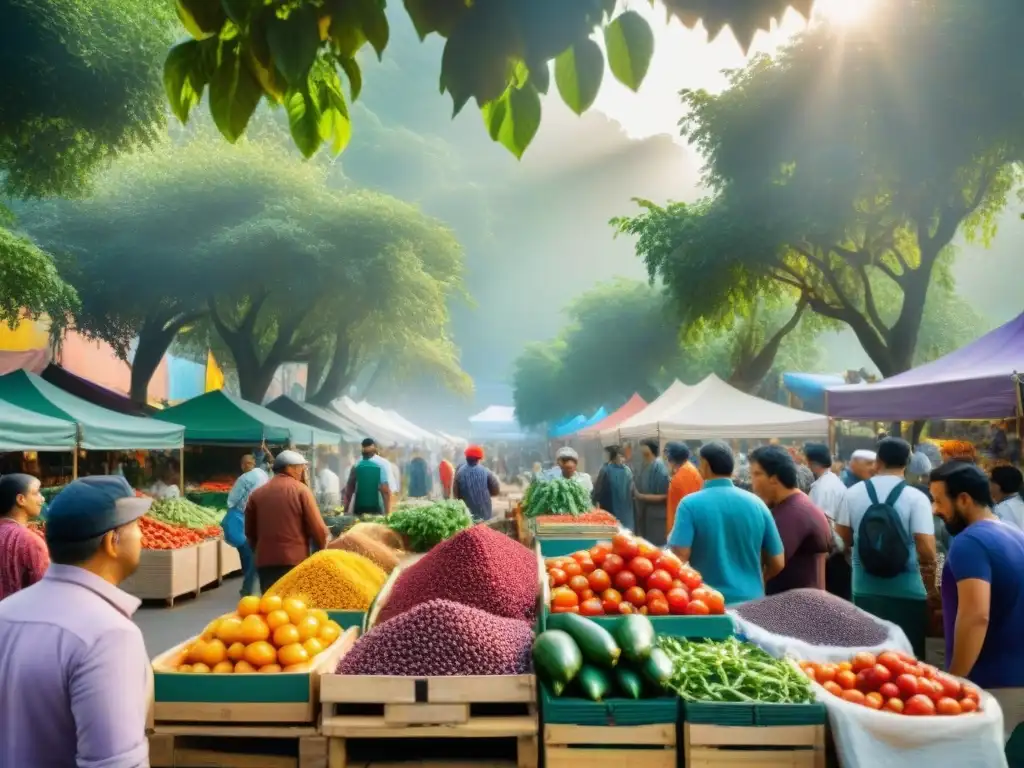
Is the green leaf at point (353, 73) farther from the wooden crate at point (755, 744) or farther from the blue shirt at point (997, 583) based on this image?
the blue shirt at point (997, 583)

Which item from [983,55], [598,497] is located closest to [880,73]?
[983,55]

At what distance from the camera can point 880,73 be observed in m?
16.1

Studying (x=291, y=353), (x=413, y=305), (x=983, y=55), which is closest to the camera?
(x=983, y=55)

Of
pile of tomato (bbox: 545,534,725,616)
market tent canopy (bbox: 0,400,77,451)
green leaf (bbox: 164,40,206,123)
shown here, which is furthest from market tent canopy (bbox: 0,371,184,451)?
green leaf (bbox: 164,40,206,123)

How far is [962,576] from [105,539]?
12.1 feet

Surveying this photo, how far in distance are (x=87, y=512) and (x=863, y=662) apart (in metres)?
3.59

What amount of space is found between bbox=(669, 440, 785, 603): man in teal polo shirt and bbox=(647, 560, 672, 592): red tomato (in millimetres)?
821

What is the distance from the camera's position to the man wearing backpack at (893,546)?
5785 mm

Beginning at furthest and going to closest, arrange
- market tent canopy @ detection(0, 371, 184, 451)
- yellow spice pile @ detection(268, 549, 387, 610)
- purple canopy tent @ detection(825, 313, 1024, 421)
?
market tent canopy @ detection(0, 371, 184, 451), purple canopy tent @ detection(825, 313, 1024, 421), yellow spice pile @ detection(268, 549, 387, 610)

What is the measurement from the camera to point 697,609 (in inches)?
178

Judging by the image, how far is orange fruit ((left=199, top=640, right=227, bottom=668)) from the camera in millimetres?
3949

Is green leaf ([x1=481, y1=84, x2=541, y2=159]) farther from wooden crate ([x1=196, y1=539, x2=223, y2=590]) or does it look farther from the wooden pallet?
wooden crate ([x1=196, y1=539, x2=223, y2=590])

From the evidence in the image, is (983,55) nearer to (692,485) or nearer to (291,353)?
(692,485)

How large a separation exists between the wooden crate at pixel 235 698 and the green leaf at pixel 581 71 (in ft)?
10.0
